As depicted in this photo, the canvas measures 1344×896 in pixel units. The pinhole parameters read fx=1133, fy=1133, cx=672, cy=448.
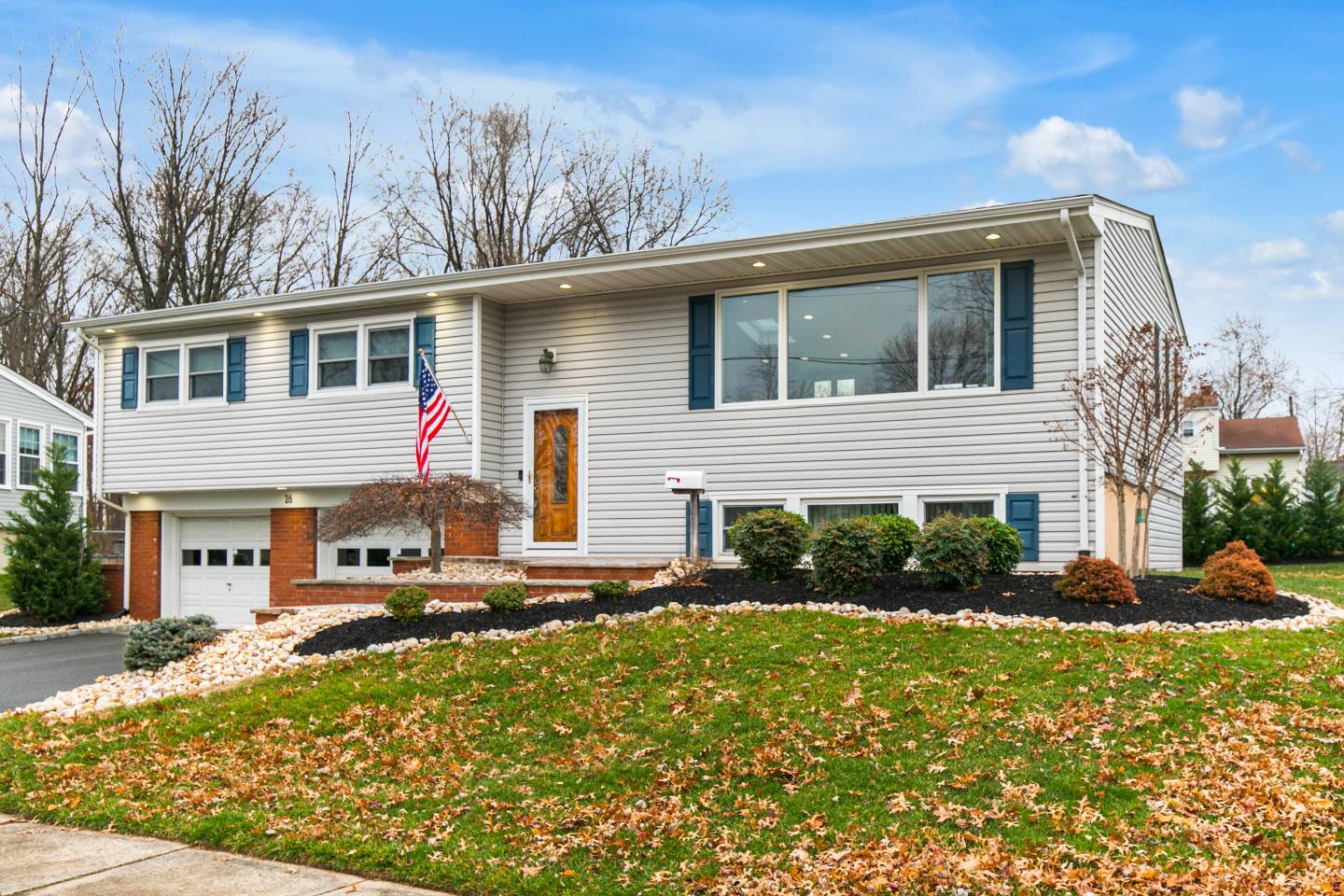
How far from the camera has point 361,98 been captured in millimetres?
30125

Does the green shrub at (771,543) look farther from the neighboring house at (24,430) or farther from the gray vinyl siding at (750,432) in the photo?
the neighboring house at (24,430)

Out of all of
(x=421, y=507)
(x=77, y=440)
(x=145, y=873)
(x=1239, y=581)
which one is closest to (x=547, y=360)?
(x=421, y=507)

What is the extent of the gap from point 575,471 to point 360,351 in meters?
3.45

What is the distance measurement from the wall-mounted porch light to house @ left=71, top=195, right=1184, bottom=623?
0.03m

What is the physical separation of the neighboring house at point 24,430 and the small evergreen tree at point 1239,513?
81.8ft

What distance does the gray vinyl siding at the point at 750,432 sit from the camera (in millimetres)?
11820

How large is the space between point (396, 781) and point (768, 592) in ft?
14.9

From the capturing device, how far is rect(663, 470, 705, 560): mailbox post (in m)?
12.4

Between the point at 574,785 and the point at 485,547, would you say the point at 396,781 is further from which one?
the point at 485,547

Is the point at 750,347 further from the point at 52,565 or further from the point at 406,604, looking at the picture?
the point at 52,565

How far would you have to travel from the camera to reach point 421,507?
41.0 feet

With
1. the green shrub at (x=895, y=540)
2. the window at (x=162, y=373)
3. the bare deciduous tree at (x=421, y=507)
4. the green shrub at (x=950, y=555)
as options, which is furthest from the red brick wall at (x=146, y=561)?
the green shrub at (x=950, y=555)

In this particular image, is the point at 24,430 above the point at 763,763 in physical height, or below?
above

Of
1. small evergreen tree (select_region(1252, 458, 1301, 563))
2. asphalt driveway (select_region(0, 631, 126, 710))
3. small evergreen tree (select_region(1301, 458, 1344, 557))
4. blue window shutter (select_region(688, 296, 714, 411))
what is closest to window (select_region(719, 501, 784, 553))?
blue window shutter (select_region(688, 296, 714, 411))
